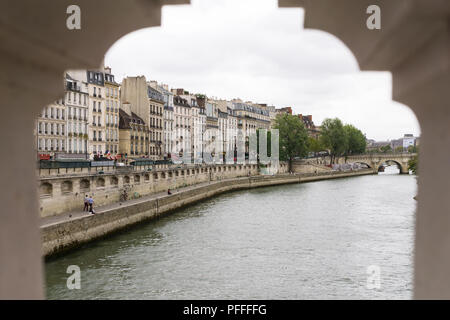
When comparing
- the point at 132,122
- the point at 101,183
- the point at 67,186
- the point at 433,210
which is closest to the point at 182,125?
the point at 132,122

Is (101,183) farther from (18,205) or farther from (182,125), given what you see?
(182,125)

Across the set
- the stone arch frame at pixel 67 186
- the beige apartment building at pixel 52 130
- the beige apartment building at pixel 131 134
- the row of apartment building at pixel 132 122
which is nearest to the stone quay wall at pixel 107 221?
the stone arch frame at pixel 67 186

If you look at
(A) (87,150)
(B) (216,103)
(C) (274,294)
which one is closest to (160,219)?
(C) (274,294)

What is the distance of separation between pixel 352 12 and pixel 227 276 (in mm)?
13921

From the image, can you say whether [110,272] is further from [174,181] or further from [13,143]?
[174,181]

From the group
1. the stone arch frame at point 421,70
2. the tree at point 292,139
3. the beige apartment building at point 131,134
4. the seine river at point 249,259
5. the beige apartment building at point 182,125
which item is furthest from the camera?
the tree at point 292,139

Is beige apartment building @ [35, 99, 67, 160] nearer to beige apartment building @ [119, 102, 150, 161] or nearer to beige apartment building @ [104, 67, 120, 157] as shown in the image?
beige apartment building @ [104, 67, 120, 157]

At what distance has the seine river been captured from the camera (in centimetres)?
1352

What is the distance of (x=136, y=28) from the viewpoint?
2195 millimetres

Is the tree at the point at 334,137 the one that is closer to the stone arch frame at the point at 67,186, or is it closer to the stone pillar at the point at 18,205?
the stone arch frame at the point at 67,186

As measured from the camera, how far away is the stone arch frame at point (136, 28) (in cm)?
183

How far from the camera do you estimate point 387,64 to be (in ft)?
7.06

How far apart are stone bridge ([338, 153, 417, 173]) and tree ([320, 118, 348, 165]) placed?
4.36 metres

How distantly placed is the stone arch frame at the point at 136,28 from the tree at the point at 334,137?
91.2 meters
